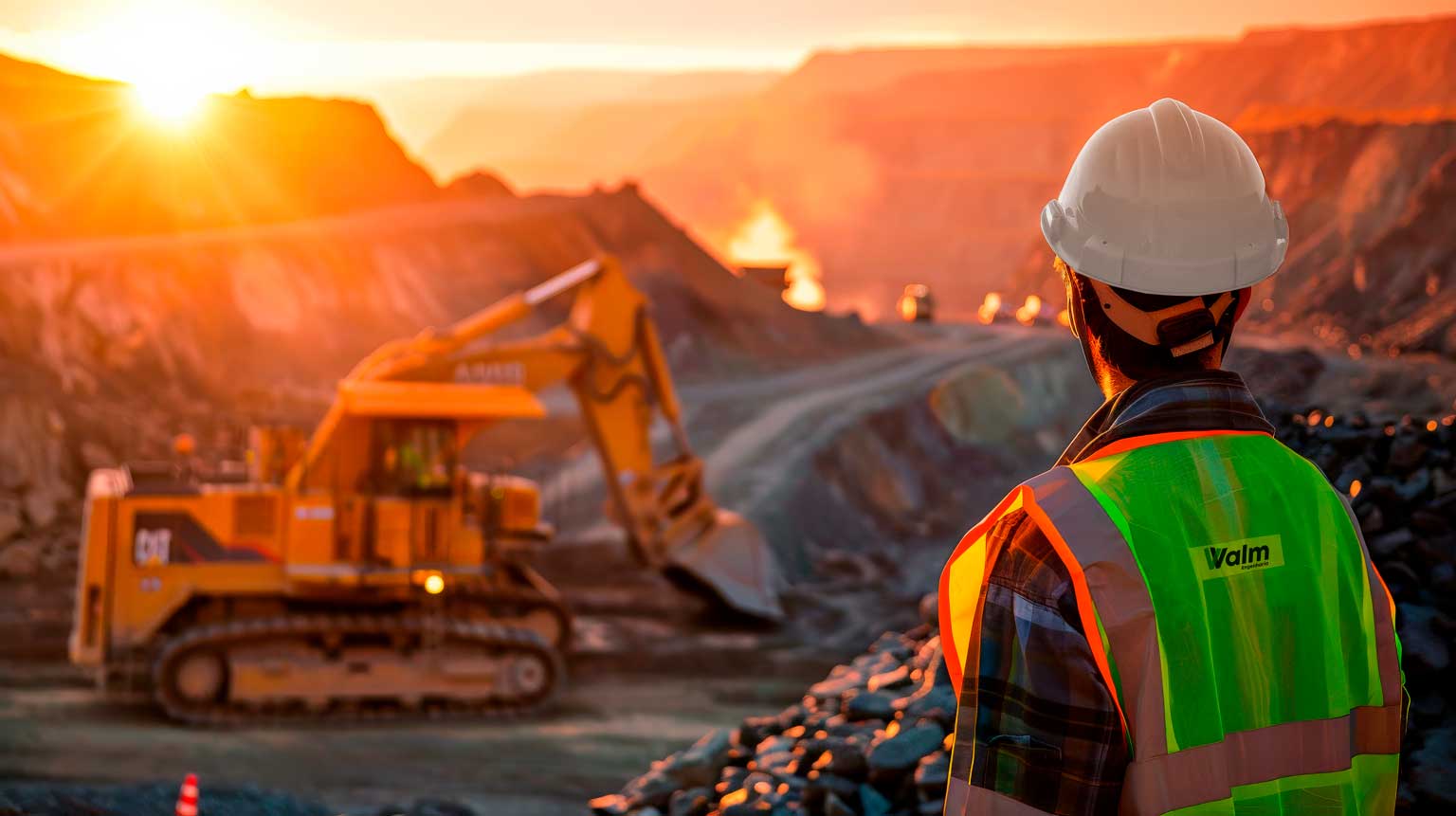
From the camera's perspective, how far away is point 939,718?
7988mm

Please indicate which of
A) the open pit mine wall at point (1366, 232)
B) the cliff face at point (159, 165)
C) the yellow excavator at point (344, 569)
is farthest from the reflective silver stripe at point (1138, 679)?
the open pit mine wall at point (1366, 232)

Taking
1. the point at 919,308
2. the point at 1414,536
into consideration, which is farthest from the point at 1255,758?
the point at 919,308

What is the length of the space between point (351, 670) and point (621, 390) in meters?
4.09

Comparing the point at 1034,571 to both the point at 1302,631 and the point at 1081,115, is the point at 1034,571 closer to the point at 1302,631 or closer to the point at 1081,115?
the point at 1302,631

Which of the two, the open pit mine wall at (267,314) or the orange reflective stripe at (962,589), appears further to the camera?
the open pit mine wall at (267,314)

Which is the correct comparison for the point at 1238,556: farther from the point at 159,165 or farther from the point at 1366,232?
the point at 1366,232

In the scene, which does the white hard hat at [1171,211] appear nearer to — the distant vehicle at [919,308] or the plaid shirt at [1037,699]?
the plaid shirt at [1037,699]

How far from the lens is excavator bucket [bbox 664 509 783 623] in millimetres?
16172

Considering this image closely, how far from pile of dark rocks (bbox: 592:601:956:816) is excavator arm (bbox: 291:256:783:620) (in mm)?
4900

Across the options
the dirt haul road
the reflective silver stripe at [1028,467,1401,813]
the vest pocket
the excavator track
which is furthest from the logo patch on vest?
the excavator track

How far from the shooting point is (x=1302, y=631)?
224cm

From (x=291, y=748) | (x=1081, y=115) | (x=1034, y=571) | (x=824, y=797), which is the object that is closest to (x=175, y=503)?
(x=291, y=748)

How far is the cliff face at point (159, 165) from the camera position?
1101 inches

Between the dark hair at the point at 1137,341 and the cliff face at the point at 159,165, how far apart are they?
82.7 ft
